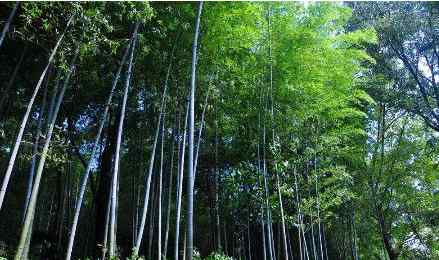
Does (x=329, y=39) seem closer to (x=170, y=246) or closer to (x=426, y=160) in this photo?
(x=426, y=160)

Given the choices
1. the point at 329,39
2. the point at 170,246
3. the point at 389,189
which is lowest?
the point at 170,246

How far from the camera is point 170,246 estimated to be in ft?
49.6

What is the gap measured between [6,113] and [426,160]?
1008 cm

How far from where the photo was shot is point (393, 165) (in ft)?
35.0

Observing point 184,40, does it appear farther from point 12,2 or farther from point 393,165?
point 393,165

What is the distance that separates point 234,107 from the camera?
8.77 meters

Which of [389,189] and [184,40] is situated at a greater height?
[184,40]

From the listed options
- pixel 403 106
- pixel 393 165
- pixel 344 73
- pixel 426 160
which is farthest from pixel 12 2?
pixel 426 160

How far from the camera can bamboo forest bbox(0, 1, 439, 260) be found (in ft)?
18.1

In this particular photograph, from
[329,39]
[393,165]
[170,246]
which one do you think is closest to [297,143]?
[329,39]

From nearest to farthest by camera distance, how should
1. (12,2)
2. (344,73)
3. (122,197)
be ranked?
(12,2) → (344,73) → (122,197)

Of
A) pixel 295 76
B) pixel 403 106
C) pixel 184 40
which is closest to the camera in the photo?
pixel 184 40

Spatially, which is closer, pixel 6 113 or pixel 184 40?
pixel 184 40

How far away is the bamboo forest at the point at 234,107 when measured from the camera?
5.52 meters
